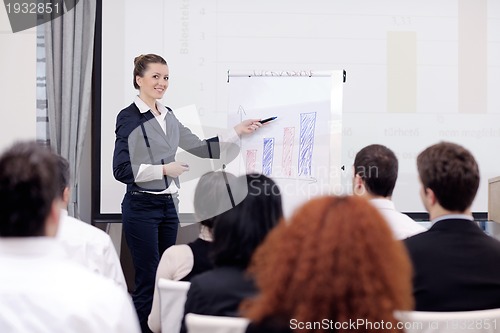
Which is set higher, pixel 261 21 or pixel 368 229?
pixel 261 21

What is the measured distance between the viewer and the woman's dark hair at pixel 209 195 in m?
2.07

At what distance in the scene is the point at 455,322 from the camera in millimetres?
1470

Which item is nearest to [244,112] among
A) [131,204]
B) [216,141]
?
[216,141]

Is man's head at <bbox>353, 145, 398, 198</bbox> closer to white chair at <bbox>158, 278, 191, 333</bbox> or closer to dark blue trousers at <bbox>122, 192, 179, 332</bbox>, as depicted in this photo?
white chair at <bbox>158, 278, 191, 333</bbox>

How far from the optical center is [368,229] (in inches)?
41.7

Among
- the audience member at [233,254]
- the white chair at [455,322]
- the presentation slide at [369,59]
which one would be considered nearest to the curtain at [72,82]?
the presentation slide at [369,59]

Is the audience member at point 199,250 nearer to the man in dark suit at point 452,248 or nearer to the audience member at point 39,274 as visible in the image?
the man in dark suit at point 452,248

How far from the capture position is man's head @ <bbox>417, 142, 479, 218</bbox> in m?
1.84

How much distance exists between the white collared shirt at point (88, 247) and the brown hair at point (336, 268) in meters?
1.21

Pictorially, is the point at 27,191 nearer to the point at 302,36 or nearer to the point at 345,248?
the point at 345,248

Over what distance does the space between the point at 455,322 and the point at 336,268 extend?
588 millimetres

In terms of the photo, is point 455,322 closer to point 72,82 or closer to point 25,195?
point 25,195

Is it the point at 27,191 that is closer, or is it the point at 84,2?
the point at 27,191

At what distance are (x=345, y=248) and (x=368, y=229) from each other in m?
0.06
